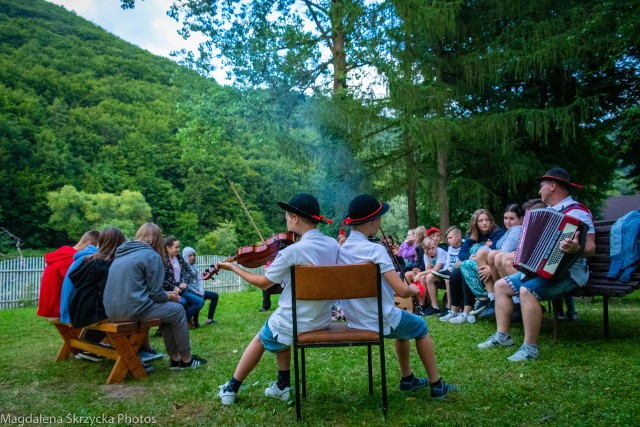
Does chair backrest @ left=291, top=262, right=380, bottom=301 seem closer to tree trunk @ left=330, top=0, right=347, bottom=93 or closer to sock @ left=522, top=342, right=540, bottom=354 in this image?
sock @ left=522, top=342, right=540, bottom=354

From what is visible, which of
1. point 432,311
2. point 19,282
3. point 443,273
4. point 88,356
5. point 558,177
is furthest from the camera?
point 19,282

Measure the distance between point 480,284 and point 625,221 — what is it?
86.6 inches

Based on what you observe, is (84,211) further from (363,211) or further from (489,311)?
(363,211)

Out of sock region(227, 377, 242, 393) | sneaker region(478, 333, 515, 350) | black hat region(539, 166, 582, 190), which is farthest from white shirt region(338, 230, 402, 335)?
black hat region(539, 166, 582, 190)

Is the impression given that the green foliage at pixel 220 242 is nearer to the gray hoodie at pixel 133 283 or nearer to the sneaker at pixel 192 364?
the sneaker at pixel 192 364

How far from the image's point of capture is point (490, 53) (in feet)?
42.9

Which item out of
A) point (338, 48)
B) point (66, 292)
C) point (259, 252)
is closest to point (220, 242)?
point (338, 48)

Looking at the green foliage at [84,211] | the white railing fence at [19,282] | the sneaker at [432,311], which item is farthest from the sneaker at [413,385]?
the green foliage at [84,211]

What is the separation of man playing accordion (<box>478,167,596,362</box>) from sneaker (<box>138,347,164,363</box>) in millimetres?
3386

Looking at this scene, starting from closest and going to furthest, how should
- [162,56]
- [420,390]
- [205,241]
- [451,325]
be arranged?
[420,390] → [451,325] → [205,241] → [162,56]

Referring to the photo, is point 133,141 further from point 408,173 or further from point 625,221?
point 625,221

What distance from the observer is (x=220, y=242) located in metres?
46.5

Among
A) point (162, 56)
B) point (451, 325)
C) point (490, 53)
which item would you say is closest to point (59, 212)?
point (162, 56)

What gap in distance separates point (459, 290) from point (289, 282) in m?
4.37
